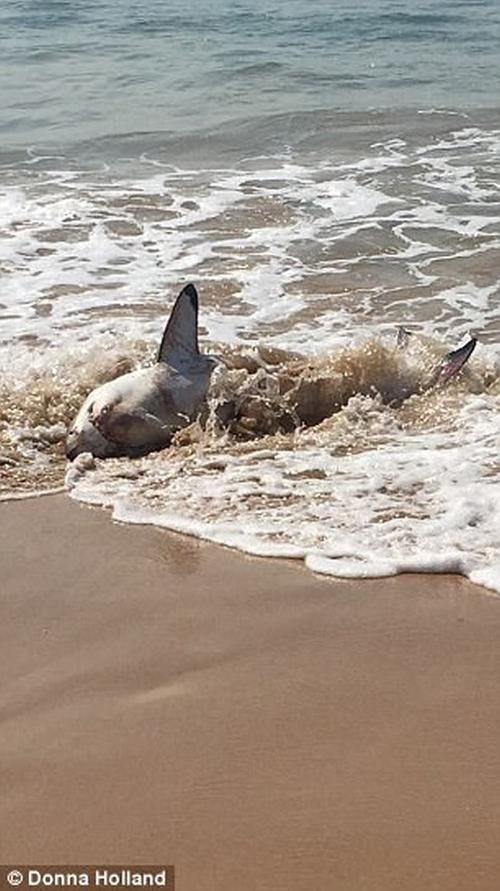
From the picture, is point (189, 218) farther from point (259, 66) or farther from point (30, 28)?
point (30, 28)

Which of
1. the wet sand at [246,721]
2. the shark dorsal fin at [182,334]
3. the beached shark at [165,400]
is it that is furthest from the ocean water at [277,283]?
the wet sand at [246,721]

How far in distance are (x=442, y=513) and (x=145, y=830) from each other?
2115 millimetres

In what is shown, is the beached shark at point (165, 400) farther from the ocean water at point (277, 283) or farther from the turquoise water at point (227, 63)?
the turquoise water at point (227, 63)

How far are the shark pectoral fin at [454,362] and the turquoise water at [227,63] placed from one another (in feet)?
25.1

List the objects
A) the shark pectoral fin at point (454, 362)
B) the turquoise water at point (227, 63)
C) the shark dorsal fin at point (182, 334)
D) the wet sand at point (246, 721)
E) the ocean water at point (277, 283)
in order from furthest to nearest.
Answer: the turquoise water at point (227, 63), the shark pectoral fin at point (454, 362), the shark dorsal fin at point (182, 334), the ocean water at point (277, 283), the wet sand at point (246, 721)

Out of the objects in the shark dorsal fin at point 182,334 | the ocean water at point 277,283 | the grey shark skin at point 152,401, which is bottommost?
the ocean water at point 277,283

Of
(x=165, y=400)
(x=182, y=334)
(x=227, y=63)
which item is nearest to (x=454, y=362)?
(x=182, y=334)

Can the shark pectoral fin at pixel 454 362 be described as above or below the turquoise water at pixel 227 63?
above

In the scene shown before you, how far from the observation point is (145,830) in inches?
109

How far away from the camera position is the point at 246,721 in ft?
10.4

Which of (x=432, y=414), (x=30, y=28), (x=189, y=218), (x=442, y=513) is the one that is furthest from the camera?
(x=30, y=28)

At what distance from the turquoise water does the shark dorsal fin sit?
775 centimetres

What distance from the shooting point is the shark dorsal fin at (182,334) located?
18.6 feet

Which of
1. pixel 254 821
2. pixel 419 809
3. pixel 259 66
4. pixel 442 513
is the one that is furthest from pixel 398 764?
pixel 259 66
